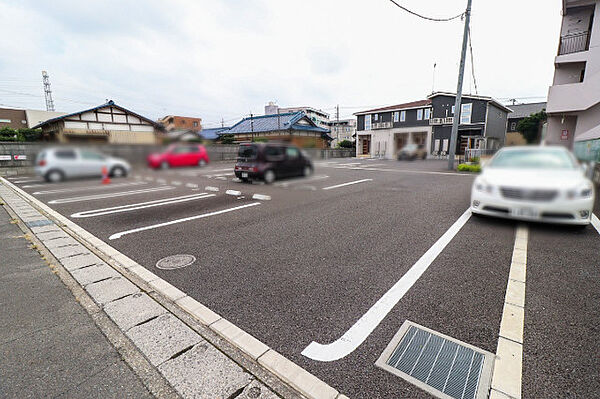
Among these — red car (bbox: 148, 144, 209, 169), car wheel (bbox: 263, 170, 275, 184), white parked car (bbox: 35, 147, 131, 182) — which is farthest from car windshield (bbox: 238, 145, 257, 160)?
white parked car (bbox: 35, 147, 131, 182)

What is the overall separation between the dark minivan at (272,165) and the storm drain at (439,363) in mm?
4455

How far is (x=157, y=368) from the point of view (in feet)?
6.03

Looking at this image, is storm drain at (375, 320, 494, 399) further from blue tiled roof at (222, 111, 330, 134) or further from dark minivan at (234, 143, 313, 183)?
dark minivan at (234, 143, 313, 183)

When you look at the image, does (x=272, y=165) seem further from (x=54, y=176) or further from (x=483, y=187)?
(x=54, y=176)

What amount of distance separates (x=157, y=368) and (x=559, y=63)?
66.0 ft

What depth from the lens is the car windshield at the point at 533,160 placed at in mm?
2943

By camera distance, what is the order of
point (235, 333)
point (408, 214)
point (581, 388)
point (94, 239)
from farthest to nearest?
point (408, 214) < point (94, 239) < point (235, 333) < point (581, 388)

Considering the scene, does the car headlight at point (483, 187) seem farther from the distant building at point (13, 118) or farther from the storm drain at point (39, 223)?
the storm drain at point (39, 223)

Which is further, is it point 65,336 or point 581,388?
point 65,336

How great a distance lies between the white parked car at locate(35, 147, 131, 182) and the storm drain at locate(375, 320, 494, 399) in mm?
2256

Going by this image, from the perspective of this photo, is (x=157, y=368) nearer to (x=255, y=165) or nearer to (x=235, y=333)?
(x=235, y=333)

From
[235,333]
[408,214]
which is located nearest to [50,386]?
[235,333]

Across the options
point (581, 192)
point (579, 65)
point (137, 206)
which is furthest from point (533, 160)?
point (579, 65)

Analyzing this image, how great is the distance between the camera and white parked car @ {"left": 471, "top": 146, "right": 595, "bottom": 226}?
266 cm
